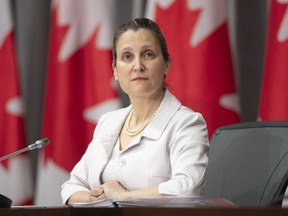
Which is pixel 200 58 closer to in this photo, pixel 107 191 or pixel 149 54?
pixel 149 54

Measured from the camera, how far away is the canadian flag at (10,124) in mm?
3074

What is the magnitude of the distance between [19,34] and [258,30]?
1.34 m

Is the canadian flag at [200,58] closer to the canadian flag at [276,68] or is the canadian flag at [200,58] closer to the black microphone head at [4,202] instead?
the canadian flag at [276,68]

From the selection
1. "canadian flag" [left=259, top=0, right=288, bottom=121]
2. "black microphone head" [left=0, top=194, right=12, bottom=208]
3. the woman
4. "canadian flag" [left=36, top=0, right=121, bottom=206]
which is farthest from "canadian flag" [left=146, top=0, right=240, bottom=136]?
"black microphone head" [left=0, top=194, right=12, bottom=208]

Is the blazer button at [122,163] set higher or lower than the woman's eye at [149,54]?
lower

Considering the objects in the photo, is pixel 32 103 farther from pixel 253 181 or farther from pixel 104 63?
pixel 253 181

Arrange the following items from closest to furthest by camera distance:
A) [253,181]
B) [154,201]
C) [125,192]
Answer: [154,201], [125,192], [253,181]

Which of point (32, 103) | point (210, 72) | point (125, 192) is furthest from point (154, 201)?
point (32, 103)

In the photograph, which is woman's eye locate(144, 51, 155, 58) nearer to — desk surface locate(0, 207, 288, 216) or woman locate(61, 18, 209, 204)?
woman locate(61, 18, 209, 204)

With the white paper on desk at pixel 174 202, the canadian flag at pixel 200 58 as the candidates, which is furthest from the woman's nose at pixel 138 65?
the canadian flag at pixel 200 58

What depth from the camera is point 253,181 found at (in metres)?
2.12

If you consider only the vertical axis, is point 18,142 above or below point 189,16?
below

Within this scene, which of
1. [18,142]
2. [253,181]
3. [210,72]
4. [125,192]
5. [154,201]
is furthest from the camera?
[18,142]

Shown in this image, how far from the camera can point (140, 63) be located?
200 cm
